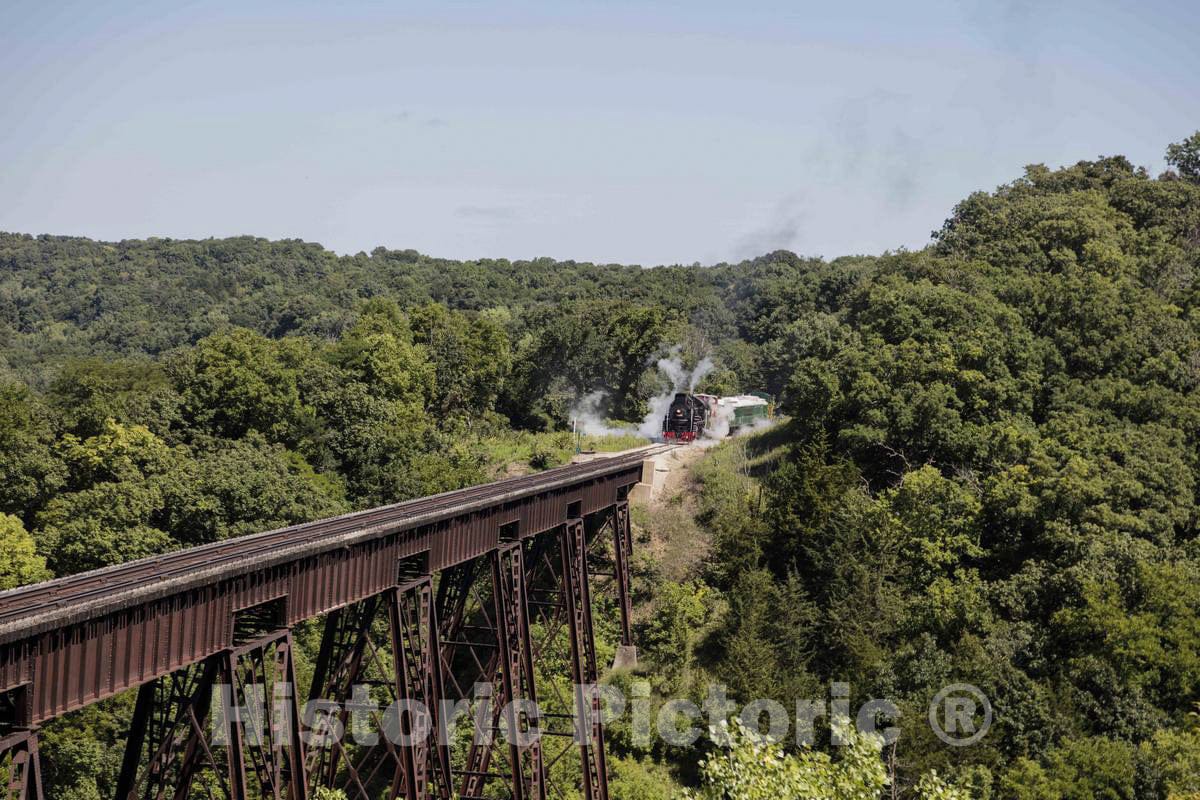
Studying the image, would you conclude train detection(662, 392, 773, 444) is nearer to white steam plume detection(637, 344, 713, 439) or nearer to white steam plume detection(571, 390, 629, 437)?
white steam plume detection(637, 344, 713, 439)

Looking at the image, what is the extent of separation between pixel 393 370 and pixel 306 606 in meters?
39.4

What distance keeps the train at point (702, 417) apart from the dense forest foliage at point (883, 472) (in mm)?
5674

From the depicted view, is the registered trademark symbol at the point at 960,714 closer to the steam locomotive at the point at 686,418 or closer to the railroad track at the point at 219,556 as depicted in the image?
the railroad track at the point at 219,556

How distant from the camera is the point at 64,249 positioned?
617ft

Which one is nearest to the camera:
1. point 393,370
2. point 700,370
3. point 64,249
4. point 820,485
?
point 820,485

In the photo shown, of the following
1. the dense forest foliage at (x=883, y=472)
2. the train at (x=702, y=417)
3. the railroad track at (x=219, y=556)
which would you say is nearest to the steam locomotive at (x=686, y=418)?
the train at (x=702, y=417)

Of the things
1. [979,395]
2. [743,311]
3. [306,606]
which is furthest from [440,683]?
[743,311]

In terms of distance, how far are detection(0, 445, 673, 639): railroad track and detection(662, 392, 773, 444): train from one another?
27701 mm

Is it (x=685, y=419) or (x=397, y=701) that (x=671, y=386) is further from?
(x=397, y=701)

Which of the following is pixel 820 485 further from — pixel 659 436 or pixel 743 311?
pixel 743 311

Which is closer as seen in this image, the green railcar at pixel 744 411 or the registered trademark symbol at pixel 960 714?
the registered trademark symbol at pixel 960 714

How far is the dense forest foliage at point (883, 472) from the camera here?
1275 inches

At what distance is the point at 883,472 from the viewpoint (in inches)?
1855

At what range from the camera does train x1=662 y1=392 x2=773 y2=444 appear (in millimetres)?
58531
